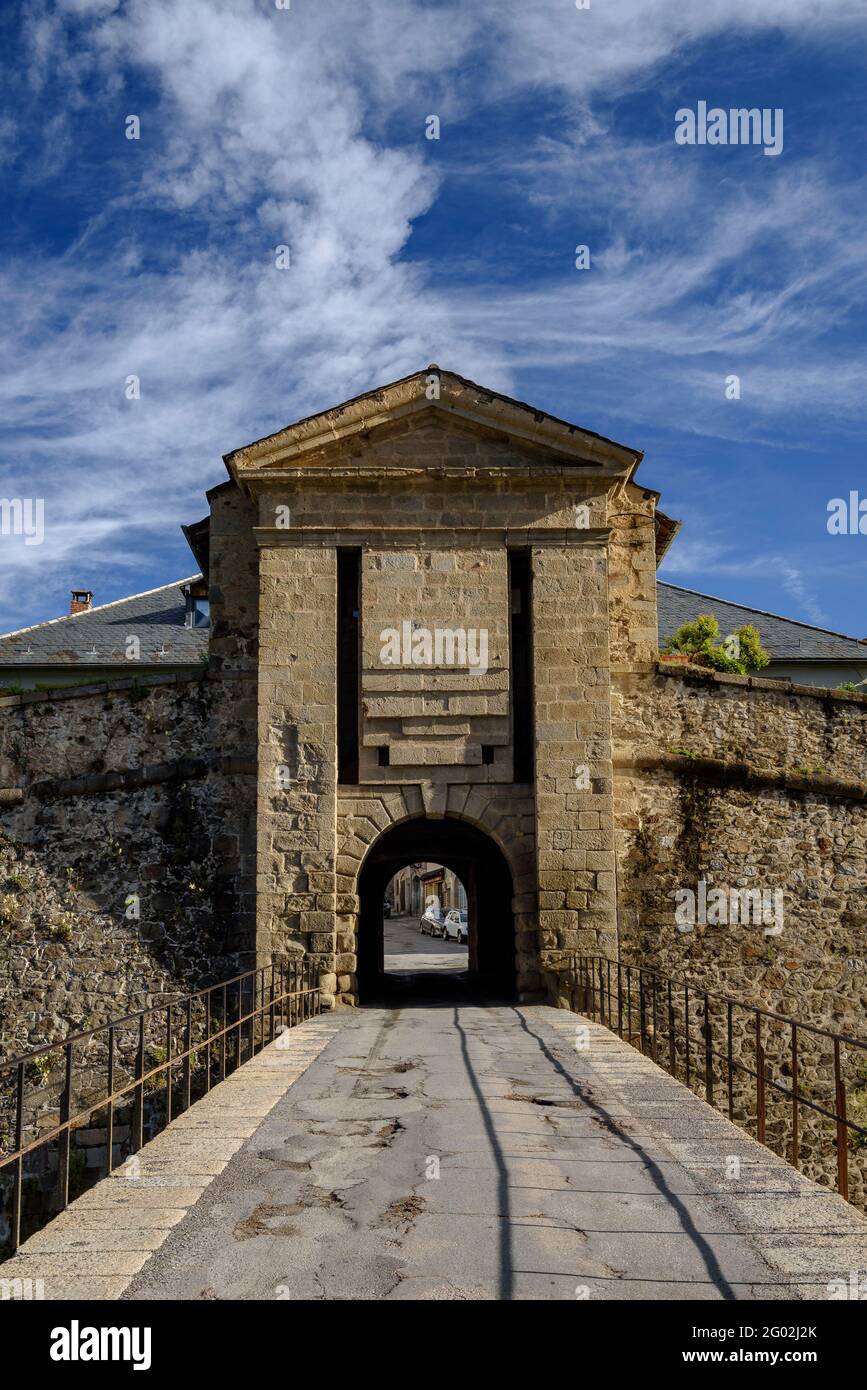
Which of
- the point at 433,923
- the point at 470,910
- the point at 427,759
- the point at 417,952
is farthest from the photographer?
the point at 433,923

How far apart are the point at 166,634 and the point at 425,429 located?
45.3 feet

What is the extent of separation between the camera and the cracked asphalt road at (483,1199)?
4617 mm

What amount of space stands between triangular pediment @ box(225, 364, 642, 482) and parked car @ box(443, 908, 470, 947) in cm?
2622

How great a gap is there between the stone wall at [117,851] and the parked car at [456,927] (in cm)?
2465

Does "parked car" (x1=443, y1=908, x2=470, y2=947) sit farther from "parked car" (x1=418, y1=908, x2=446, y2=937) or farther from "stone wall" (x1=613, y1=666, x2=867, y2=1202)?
"stone wall" (x1=613, y1=666, x2=867, y2=1202)

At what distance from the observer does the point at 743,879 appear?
51.9 feet

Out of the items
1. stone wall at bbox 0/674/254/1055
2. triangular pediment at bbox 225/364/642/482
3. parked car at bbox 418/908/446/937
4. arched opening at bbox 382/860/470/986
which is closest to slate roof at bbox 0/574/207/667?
arched opening at bbox 382/860/470/986

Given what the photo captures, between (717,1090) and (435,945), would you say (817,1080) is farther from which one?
(435,945)

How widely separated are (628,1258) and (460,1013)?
9.60m

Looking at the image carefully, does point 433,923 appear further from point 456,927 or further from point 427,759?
point 427,759

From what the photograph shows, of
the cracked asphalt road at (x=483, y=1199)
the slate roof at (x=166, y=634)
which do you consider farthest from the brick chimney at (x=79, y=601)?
the cracked asphalt road at (x=483, y=1199)

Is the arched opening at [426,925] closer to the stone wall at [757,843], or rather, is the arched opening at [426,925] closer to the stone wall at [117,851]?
the stone wall at [117,851]

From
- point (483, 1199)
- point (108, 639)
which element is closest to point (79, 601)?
point (108, 639)

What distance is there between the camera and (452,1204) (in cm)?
571
